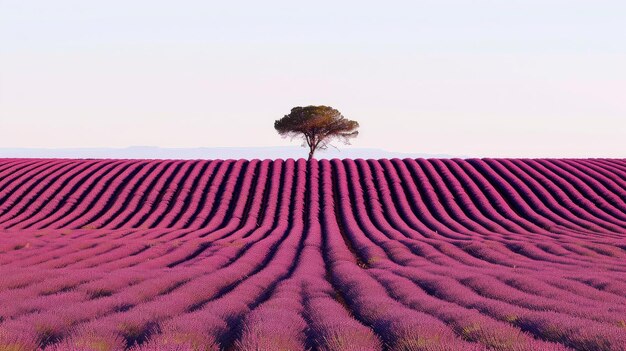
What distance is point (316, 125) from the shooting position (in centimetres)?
7481

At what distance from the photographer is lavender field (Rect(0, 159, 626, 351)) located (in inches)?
284

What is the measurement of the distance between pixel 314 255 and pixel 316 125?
55078mm

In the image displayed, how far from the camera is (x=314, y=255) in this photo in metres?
20.3

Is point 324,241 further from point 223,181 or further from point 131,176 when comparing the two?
point 131,176

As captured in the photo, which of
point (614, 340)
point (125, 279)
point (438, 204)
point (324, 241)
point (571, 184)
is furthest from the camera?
point (571, 184)

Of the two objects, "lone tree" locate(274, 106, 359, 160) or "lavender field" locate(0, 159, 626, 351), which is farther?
"lone tree" locate(274, 106, 359, 160)

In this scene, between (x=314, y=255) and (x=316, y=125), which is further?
(x=316, y=125)

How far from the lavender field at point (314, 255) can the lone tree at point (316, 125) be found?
84.5ft

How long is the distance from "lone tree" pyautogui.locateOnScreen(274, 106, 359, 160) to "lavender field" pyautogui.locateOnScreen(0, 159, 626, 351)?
25758 millimetres

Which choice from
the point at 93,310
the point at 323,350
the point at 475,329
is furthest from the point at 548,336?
the point at 93,310

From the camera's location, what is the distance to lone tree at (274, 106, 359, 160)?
7444cm

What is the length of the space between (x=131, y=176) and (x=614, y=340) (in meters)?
41.1

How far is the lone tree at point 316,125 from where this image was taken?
2931 inches

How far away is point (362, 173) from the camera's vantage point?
4459cm
